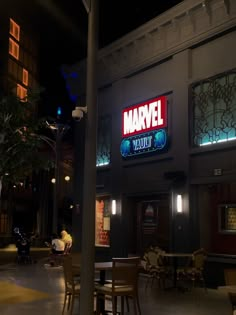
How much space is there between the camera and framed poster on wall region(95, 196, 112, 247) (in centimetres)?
1867

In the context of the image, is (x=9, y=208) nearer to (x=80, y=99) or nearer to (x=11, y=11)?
(x=11, y=11)

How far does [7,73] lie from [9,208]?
14051 mm

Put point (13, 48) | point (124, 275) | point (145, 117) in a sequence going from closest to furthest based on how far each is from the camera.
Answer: point (124, 275) < point (145, 117) < point (13, 48)

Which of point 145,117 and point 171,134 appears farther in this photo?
point 145,117

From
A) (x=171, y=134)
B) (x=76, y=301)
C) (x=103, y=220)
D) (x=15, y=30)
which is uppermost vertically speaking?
(x=15, y=30)

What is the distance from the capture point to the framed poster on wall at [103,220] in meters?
18.7

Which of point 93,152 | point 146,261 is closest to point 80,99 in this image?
point 146,261

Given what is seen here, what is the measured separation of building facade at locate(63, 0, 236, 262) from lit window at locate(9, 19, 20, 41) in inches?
1357

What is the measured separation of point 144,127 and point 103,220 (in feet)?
15.1

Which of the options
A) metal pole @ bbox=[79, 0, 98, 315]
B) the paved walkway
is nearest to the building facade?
the paved walkway

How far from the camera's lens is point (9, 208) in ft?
158

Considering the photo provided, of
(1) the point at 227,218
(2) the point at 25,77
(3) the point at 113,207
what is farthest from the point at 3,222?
(1) the point at 227,218

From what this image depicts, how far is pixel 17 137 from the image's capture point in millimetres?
12562

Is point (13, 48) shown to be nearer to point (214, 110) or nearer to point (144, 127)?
point (144, 127)
